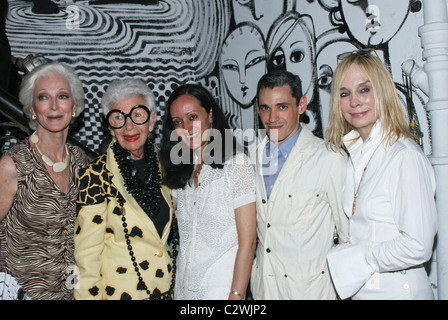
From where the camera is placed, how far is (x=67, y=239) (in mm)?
2221

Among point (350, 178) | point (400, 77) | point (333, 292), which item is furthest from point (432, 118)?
point (333, 292)

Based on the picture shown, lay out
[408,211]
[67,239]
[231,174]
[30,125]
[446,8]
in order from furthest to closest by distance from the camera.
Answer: [30,125] → [67,239] → [231,174] → [446,8] → [408,211]

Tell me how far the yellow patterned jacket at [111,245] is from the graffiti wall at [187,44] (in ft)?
5.02

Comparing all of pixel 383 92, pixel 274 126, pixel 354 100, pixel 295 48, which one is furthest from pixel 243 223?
pixel 295 48

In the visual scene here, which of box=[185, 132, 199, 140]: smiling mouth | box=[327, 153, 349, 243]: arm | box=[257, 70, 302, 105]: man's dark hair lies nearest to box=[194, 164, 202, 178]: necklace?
box=[185, 132, 199, 140]: smiling mouth

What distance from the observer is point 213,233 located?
2.00 m

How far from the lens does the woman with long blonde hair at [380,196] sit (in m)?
1.56

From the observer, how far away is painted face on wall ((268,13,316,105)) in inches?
114

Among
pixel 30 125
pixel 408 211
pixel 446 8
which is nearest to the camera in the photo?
pixel 408 211

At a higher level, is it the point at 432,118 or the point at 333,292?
the point at 432,118

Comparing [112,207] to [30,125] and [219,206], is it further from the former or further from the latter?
[30,125]

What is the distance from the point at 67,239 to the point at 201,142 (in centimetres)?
99

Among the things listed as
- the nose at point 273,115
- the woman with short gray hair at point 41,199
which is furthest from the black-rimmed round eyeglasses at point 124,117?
the nose at point 273,115

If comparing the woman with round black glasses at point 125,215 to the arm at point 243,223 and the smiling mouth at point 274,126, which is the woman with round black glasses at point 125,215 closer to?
the arm at point 243,223
